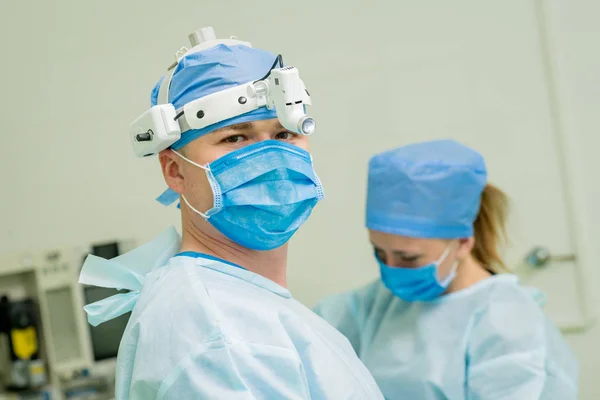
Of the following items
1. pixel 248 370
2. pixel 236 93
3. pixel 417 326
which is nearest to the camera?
pixel 248 370

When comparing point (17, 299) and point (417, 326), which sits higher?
point (17, 299)

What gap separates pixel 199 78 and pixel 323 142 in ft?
5.01

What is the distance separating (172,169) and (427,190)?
0.85 meters

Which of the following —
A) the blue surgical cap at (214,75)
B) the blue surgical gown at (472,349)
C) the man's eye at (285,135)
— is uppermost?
the blue surgical cap at (214,75)

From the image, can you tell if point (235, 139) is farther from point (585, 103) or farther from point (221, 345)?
point (585, 103)

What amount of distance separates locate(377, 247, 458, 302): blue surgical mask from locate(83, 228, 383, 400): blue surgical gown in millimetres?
721

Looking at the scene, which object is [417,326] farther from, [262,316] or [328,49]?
[328,49]

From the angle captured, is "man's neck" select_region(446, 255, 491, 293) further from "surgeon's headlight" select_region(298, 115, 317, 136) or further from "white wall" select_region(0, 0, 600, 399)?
"surgeon's headlight" select_region(298, 115, 317, 136)

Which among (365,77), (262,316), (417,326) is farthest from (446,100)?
(262,316)

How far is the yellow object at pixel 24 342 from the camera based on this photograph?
249 centimetres

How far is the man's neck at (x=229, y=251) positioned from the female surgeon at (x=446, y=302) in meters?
0.71

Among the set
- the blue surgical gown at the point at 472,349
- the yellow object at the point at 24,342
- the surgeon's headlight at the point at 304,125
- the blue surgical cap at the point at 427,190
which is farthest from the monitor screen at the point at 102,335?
the surgeon's headlight at the point at 304,125

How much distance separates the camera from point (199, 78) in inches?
46.6

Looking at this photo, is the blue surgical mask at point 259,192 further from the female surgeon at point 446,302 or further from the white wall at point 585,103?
the white wall at point 585,103
